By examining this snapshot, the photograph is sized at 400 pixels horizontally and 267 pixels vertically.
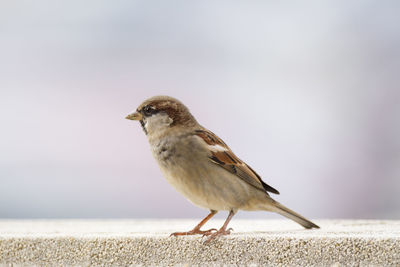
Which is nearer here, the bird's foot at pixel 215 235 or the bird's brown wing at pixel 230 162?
the bird's foot at pixel 215 235

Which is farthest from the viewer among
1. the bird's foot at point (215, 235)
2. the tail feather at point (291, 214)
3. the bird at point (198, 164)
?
the tail feather at point (291, 214)

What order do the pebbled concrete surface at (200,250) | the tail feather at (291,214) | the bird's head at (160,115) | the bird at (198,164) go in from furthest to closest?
the tail feather at (291,214), the bird's head at (160,115), the bird at (198,164), the pebbled concrete surface at (200,250)

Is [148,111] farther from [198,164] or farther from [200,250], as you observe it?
[200,250]

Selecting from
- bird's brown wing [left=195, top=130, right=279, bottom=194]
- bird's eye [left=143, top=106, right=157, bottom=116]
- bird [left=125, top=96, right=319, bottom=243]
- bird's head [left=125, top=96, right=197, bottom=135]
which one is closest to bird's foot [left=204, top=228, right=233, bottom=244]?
bird [left=125, top=96, right=319, bottom=243]

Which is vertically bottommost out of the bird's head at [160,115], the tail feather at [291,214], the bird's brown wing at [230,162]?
the tail feather at [291,214]

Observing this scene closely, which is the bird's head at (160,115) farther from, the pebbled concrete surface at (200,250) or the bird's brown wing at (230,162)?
the pebbled concrete surface at (200,250)

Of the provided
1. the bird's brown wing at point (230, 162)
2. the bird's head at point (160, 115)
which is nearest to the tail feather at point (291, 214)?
the bird's brown wing at point (230, 162)

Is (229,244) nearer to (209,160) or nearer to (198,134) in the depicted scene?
(209,160)

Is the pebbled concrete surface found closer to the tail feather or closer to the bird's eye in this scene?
the tail feather

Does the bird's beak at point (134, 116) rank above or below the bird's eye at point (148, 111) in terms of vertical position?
below
